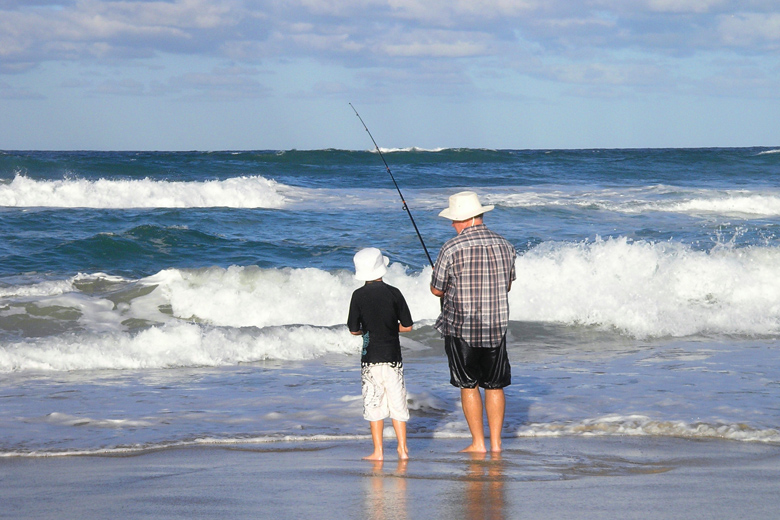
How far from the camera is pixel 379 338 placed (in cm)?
436

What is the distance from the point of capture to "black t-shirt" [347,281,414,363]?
14.3ft

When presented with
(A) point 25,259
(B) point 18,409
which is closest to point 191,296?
(A) point 25,259

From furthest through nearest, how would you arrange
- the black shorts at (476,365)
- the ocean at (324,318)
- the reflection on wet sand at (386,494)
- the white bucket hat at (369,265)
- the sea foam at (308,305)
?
the sea foam at (308,305), the ocean at (324,318), the black shorts at (476,365), the white bucket hat at (369,265), the reflection on wet sand at (386,494)

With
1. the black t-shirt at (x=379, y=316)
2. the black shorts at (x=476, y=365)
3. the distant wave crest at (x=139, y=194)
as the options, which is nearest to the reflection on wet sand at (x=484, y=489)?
the black shorts at (x=476, y=365)

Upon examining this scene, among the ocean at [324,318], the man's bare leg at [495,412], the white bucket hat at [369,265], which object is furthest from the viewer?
the ocean at [324,318]

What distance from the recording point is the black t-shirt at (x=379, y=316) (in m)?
4.34

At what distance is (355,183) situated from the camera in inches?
1012

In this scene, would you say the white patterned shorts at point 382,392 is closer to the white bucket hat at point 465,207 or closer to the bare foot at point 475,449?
the bare foot at point 475,449

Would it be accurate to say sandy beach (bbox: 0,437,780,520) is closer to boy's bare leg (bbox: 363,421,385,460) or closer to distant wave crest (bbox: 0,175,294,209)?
boy's bare leg (bbox: 363,421,385,460)

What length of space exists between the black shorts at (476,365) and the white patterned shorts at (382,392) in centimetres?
29

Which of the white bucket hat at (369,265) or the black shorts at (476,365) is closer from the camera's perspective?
the white bucket hat at (369,265)

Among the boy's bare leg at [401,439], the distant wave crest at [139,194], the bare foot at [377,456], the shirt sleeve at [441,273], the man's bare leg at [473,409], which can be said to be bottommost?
the bare foot at [377,456]

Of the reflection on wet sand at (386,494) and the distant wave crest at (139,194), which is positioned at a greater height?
the distant wave crest at (139,194)

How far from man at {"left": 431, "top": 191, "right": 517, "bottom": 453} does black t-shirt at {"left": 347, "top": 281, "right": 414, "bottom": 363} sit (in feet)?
0.78
